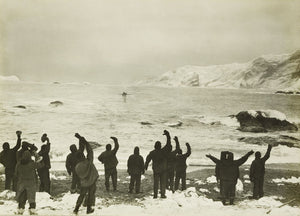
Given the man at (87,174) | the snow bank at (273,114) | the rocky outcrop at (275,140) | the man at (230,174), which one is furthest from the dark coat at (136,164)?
the snow bank at (273,114)

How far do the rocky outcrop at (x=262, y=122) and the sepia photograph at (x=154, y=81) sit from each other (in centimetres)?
3

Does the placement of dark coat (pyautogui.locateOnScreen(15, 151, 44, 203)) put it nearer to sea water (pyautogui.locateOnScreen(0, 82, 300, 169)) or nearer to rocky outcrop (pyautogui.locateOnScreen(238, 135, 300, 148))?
sea water (pyautogui.locateOnScreen(0, 82, 300, 169))

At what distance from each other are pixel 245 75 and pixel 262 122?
3.97 feet

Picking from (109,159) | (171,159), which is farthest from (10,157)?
(171,159)

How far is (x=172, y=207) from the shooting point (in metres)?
6.63

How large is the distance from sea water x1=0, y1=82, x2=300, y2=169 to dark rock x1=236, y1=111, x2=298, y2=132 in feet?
0.40

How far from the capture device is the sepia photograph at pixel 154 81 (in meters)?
8.02

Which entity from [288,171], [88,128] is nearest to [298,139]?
[288,171]

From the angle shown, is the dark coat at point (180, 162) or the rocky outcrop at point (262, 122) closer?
the dark coat at point (180, 162)

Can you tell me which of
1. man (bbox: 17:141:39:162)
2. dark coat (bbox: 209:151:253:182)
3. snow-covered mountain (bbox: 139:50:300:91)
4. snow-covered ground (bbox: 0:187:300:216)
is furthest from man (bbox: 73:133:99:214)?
snow-covered mountain (bbox: 139:50:300:91)

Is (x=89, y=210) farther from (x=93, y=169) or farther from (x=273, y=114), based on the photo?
(x=273, y=114)

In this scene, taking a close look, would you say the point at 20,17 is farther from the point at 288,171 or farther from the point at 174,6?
the point at 288,171

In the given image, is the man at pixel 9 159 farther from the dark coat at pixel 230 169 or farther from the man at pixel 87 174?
the dark coat at pixel 230 169

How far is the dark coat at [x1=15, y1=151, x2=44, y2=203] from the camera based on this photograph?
6047 millimetres
